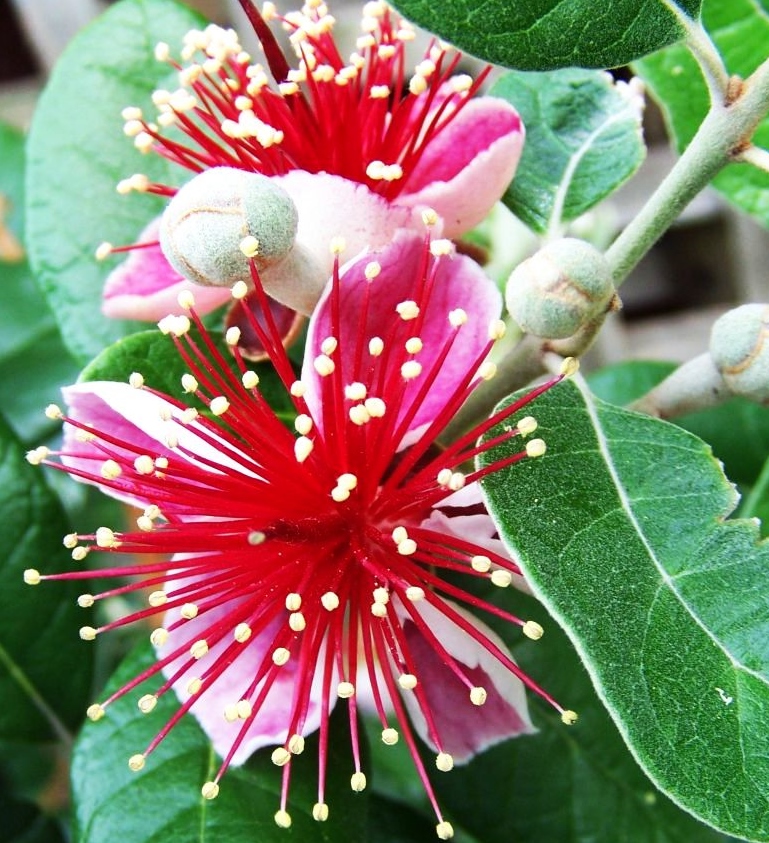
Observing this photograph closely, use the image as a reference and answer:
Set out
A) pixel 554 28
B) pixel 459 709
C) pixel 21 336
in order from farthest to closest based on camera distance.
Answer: pixel 21 336
pixel 459 709
pixel 554 28

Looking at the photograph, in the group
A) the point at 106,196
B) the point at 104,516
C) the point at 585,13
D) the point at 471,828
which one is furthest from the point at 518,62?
the point at 104,516

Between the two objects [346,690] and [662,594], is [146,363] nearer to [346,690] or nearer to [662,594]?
[346,690]

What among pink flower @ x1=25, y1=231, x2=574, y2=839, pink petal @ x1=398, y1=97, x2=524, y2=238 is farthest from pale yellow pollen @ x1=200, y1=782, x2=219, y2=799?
pink petal @ x1=398, y1=97, x2=524, y2=238

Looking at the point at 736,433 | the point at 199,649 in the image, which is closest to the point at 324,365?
the point at 199,649

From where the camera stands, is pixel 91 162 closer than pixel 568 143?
No

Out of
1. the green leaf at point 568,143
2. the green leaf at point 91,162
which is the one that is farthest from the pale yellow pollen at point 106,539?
the green leaf at point 568,143

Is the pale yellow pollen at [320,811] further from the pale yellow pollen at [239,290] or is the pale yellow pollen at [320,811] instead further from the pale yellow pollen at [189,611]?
the pale yellow pollen at [239,290]

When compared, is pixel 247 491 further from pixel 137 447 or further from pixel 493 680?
pixel 493 680
